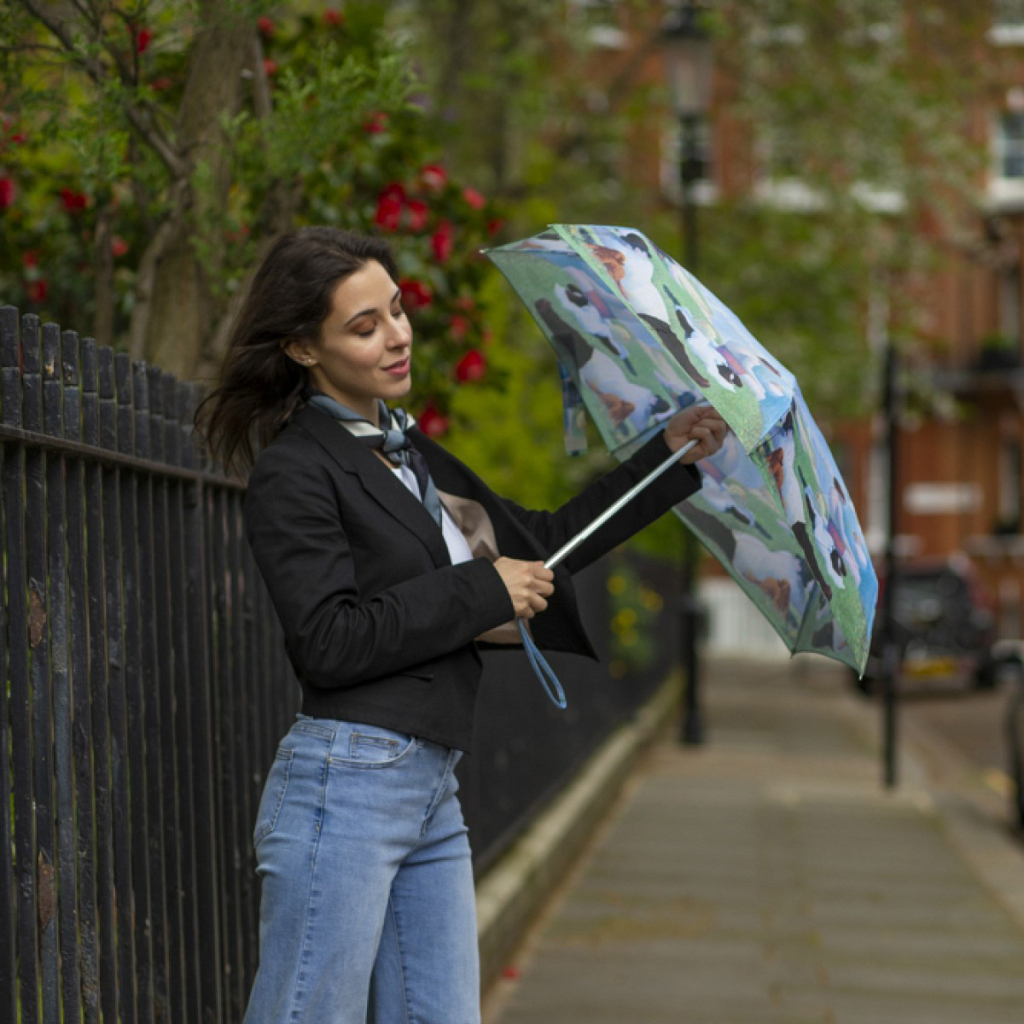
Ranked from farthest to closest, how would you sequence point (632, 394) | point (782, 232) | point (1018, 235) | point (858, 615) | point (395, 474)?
point (1018, 235), point (782, 232), point (632, 394), point (858, 615), point (395, 474)

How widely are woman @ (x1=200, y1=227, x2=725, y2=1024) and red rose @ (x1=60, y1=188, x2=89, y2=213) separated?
2339 mm

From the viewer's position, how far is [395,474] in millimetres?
2820

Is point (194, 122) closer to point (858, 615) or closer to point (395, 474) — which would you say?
point (395, 474)

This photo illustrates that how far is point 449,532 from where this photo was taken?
9.46ft

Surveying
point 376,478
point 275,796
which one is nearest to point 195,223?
point 376,478

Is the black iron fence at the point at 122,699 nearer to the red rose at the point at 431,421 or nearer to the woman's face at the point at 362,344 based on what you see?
the woman's face at the point at 362,344

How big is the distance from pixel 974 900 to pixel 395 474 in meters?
5.82

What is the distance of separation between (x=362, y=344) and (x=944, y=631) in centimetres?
1999

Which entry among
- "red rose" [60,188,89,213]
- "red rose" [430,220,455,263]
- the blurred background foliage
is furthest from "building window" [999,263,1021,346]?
"red rose" [60,188,89,213]

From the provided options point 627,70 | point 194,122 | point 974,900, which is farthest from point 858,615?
point 627,70

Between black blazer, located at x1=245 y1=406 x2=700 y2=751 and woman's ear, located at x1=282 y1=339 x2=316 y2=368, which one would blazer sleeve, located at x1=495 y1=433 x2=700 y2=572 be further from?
woman's ear, located at x1=282 y1=339 x2=316 y2=368

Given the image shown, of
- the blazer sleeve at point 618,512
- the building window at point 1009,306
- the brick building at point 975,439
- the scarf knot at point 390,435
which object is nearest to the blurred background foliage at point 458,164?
the scarf knot at point 390,435

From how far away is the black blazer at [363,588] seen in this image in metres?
2.55

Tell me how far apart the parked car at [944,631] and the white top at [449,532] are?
61.4 ft
